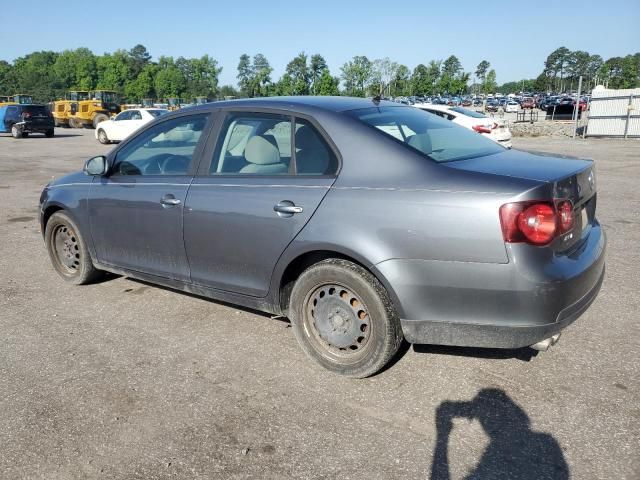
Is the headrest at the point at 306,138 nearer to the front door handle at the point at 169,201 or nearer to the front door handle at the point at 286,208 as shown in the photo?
the front door handle at the point at 286,208

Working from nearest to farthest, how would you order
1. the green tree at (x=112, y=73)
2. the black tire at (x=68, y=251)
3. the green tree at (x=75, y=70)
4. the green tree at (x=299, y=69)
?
the black tire at (x=68, y=251)
the green tree at (x=299, y=69)
the green tree at (x=112, y=73)
the green tree at (x=75, y=70)

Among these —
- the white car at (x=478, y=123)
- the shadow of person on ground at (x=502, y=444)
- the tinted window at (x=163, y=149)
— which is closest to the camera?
the shadow of person on ground at (x=502, y=444)

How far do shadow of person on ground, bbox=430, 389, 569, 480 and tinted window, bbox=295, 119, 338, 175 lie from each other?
152 cm

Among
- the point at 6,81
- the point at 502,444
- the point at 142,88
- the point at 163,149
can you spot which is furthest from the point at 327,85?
the point at 502,444

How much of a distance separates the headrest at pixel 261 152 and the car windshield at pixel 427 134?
56 centimetres

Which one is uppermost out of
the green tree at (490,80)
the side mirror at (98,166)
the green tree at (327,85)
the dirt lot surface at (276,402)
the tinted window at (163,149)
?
the green tree at (490,80)

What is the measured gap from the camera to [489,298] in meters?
2.72

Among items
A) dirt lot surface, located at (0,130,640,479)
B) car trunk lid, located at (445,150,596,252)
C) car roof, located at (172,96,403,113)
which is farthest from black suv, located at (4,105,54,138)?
car trunk lid, located at (445,150,596,252)

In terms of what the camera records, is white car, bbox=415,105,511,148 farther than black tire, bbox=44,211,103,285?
Yes

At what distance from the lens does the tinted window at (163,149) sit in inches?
157

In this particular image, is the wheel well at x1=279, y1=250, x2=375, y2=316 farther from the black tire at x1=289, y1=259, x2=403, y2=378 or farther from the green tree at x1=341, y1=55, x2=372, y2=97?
the green tree at x1=341, y1=55, x2=372, y2=97

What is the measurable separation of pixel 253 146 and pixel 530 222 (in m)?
1.88

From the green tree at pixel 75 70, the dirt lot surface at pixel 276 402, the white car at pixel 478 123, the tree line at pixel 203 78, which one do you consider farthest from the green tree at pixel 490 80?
the dirt lot surface at pixel 276 402

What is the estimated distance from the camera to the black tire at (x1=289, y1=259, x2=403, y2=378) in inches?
120
